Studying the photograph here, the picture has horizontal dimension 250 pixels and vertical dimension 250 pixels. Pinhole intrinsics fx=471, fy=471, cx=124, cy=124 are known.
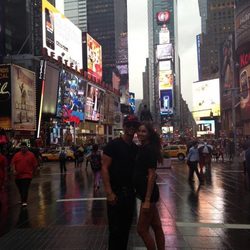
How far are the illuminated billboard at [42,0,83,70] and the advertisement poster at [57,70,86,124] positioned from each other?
3.47 metres

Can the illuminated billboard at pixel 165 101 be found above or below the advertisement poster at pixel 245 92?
above

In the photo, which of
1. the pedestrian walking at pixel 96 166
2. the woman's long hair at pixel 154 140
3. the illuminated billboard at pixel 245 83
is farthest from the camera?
the illuminated billboard at pixel 245 83

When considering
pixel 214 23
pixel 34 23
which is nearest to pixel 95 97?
pixel 34 23


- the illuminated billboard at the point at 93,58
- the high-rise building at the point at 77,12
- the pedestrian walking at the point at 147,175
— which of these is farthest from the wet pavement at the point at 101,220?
the high-rise building at the point at 77,12

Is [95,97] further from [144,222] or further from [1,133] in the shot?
[144,222]

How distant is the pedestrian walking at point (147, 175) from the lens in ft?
18.4

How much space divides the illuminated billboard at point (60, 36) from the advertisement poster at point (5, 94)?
16.9 meters

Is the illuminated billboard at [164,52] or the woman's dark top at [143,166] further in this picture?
the illuminated billboard at [164,52]

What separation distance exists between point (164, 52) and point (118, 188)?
17009cm

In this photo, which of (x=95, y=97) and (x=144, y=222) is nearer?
(x=144, y=222)

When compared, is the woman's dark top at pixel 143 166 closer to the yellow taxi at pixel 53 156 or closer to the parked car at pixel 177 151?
the parked car at pixel 177 151

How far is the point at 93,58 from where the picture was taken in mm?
99312

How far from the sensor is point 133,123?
5738mm

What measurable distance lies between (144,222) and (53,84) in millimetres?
64394
